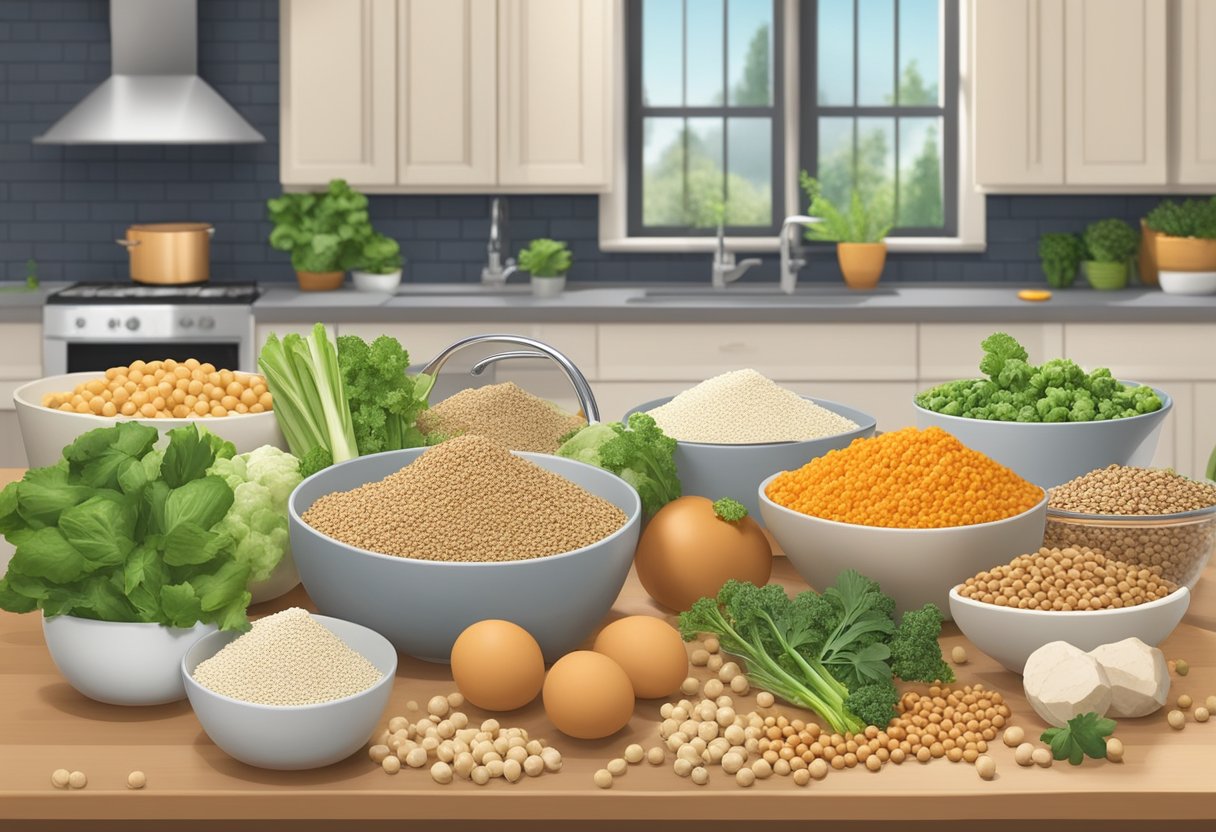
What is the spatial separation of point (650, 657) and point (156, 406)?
34.9 inches

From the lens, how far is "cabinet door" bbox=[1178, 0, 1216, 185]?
4.85m

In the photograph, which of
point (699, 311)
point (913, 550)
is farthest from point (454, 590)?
point (699, 311)

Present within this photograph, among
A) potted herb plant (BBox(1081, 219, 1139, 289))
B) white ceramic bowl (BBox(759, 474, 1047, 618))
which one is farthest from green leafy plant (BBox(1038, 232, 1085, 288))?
white ceramic bowl (BBox(759, 474, 1047, 618))

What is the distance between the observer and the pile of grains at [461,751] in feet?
4.46

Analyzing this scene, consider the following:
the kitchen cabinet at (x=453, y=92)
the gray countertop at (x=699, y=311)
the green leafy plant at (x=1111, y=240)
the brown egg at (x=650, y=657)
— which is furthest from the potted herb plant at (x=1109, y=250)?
the brown egg at (x=650, y=657)

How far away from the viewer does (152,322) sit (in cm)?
465

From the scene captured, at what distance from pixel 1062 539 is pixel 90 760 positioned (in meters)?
1.17

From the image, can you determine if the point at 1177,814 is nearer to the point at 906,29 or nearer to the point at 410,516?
the point at 410,516

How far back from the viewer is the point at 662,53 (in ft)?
17.9

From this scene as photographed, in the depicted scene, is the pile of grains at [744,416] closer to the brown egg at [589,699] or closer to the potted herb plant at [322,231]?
the brown egg at [589,699]

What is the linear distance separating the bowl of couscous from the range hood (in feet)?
11.9

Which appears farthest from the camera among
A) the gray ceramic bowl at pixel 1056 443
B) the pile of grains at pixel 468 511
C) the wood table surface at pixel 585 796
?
the gray ceramic bowl at pixel 1056 443

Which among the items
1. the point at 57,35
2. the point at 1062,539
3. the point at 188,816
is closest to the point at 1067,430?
the point at 1062,539

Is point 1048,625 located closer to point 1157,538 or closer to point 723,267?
point 1157,538
